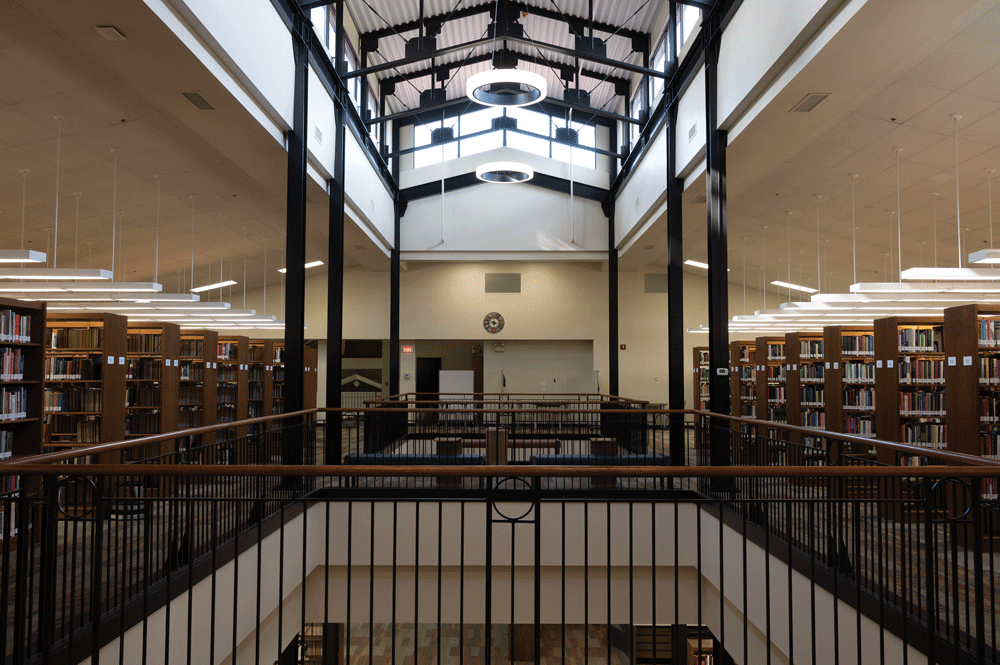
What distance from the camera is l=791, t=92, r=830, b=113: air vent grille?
239 inches

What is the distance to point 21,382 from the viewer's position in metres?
5.56

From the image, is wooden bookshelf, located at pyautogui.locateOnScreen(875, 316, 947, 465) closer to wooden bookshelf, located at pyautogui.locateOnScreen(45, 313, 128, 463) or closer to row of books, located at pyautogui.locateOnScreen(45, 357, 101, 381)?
wooden bookshelf, located at pyautogui.locateOnScreen(45, 313, 128, 463)

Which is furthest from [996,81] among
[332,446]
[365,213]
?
[365,213]

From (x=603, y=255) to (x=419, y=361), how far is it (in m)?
6.63

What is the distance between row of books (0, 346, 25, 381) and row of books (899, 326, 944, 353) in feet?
28.6

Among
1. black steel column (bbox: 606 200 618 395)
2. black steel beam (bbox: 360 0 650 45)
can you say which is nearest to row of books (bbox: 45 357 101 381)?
black steel beam (bbox: 360 0 650 45)

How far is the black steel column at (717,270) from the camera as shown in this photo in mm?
7105

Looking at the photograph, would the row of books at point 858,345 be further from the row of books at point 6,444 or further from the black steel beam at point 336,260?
the row of books at point 6,444

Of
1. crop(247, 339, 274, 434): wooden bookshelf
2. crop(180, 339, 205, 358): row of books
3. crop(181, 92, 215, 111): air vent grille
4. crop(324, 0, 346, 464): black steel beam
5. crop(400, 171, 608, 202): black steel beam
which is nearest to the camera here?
crop(181, 92, 215, 111): air vent grille

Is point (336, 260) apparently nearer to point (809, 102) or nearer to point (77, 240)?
point (77, 240)

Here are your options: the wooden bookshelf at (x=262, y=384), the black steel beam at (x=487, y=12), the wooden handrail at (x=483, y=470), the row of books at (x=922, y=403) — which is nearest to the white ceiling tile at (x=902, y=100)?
the row of books at (x=922, y=403)

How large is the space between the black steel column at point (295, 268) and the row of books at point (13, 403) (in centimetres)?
242

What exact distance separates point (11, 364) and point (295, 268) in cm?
285

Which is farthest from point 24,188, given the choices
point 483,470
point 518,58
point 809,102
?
point 809,102
